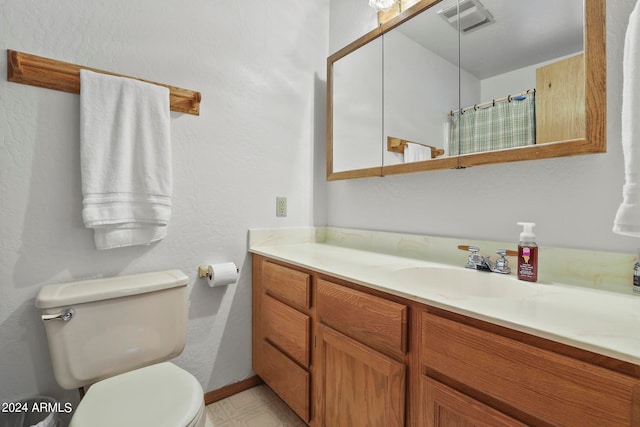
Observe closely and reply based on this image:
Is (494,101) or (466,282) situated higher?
(494,101)

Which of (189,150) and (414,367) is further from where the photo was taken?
(189,150)

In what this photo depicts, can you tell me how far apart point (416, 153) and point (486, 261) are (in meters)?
0.54

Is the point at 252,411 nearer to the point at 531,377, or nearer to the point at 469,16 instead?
the point at 531,377

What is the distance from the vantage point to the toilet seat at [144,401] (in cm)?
83

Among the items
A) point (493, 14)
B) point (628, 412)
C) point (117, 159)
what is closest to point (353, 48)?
point (493, 14)

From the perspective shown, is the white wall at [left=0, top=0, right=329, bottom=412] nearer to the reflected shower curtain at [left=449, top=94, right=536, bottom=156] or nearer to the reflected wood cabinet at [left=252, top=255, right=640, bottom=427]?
the reflected wood cabinet at [left=252, top=255, right=640, bottom=427]

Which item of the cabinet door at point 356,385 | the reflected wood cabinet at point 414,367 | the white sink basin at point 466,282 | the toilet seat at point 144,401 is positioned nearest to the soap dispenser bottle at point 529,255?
the white sink basin at point 466,282

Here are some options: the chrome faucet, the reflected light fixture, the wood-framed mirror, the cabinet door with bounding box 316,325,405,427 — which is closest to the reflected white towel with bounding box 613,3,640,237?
the wood-framed mirror

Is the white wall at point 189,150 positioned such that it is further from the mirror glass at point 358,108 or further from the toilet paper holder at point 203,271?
the mirror glass at point 358,108

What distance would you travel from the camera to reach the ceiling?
0.93 meters

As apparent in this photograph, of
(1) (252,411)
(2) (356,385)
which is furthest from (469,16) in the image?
(1) (252,411)

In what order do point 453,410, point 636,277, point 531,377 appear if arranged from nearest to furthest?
point 531,377 < point 453,410 < point 636,277

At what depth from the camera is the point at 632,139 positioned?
654 millimetres

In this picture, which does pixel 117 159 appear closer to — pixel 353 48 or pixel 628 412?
pixel 353 48
